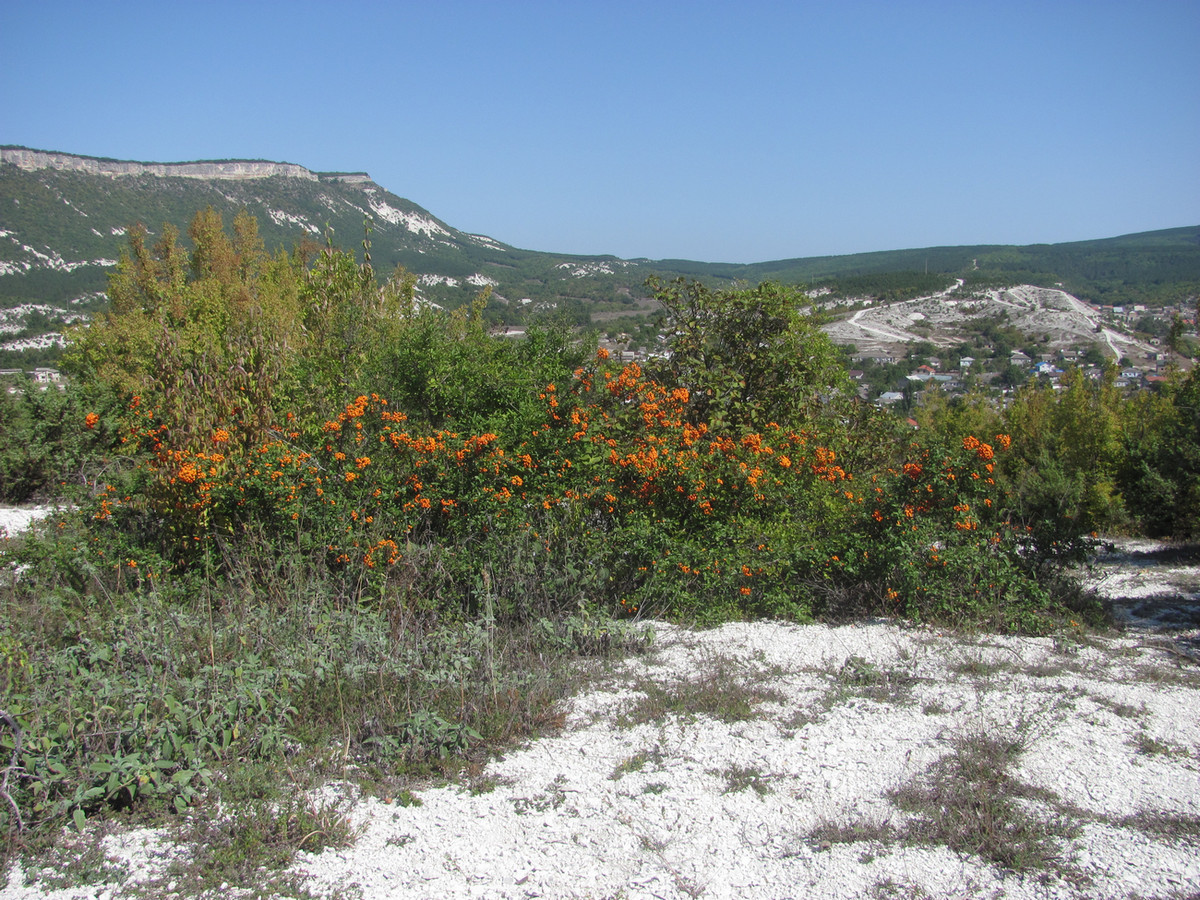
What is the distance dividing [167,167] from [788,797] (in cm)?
9501

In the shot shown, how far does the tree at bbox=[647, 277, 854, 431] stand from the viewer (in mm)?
7988

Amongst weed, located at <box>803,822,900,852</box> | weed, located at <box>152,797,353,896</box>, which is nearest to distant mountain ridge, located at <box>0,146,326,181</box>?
weed, located at <box>152,797,353,896</box>

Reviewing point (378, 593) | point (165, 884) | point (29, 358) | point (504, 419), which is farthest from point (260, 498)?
point (29, 358)

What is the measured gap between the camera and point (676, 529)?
17.9 feet

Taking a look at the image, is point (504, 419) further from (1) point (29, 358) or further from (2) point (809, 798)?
(1) point (29, 358)

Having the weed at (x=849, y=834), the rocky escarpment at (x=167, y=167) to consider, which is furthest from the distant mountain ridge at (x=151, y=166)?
the weed at (x=849, y=834)

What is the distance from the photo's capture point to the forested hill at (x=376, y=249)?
5459 centimetres

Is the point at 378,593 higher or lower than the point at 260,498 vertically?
lower

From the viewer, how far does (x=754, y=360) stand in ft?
26.8

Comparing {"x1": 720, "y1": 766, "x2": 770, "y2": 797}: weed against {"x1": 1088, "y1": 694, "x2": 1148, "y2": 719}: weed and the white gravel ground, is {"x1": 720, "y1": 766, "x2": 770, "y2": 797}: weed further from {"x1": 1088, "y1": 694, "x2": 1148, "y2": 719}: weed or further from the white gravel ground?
{"x1": 1088, "y1": 694, "x2": 1148, "y2": 719}: weed

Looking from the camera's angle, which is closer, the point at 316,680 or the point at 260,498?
the point at 316,680

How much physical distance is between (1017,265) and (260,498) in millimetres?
99706

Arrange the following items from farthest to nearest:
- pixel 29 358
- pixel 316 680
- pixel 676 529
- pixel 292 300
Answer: pixel 29 358 < pixel 292 300 < pixel 676 529 < pixel 316 680

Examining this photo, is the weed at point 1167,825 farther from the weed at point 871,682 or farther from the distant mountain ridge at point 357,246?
the distant mountain ridge at point 357,246
